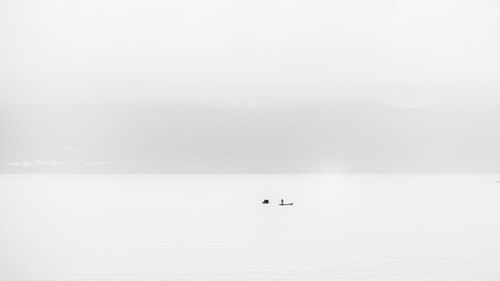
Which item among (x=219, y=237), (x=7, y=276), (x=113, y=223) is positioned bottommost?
(x=7, y=276)

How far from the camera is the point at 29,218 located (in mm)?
147250

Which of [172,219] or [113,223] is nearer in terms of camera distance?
[113,223]

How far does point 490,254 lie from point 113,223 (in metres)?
69.9

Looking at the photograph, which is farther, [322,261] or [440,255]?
[440,255]

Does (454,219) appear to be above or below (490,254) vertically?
above

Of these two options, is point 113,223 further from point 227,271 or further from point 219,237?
point 227,271

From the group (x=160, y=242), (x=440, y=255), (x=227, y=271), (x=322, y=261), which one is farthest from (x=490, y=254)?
(x=160, y=242)

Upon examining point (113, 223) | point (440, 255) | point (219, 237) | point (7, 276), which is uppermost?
point (113, 223)

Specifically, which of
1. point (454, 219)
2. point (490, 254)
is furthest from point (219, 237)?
point (454, 219)

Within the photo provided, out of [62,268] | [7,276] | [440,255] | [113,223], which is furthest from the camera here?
A: [113,223]

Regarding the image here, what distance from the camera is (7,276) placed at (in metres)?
71.1

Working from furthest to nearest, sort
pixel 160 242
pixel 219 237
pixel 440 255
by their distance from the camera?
pixel 219 237 < pixel 160 242 < pixel 440 255

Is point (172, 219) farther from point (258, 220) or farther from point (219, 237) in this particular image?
point (219, 237)

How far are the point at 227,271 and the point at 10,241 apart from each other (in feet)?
138
